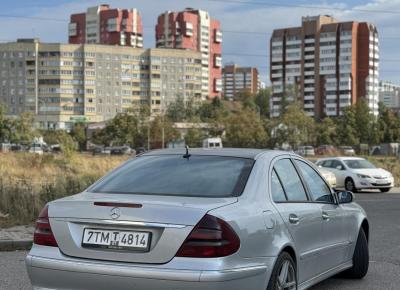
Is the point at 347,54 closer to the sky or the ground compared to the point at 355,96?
closer to the sky

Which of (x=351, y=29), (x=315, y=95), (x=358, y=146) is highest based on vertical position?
(x=351, y=29)

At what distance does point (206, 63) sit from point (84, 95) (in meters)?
40.2

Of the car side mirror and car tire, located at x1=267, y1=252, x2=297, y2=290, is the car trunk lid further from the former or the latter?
the car side mirror

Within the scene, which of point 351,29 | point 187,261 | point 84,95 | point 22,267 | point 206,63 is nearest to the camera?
point 187,261

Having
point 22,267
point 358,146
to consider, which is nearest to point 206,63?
point 358,146

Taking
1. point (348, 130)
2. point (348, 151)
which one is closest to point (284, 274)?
point (348, 151)

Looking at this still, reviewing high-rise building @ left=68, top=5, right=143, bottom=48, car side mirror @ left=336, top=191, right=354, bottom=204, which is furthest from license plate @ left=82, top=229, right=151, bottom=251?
high-rise building @ left=68, top=5, right=143, bottom=48

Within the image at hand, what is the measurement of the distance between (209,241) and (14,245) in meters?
5.76

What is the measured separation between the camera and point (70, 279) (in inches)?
194

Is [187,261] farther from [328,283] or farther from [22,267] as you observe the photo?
[22,267]

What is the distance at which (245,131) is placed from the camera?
7850 centimetres

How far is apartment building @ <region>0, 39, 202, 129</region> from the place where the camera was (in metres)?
162

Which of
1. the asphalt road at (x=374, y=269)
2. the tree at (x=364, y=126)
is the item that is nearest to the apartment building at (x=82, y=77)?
the tree at (x=364, y=126)

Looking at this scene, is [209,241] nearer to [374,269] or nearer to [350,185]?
[374,269]
